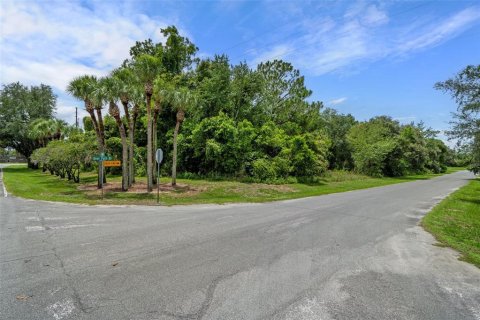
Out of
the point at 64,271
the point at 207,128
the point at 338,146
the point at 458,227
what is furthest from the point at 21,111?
the point at 458,227

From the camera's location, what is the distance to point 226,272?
202 inches

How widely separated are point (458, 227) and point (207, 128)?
21009 mm

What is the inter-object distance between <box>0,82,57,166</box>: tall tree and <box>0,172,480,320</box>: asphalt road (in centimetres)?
4529

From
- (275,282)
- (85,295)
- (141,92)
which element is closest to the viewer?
(85,295)

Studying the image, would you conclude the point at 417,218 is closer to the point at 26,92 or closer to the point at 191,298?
the point at 191,298

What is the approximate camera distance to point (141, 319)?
354 centimetres

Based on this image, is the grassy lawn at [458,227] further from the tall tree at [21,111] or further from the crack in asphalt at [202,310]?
the tall tree at [21,111]

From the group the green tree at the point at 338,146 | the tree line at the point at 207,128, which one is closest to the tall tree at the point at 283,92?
the tree line at the point at 207,128

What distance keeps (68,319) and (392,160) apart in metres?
49.0

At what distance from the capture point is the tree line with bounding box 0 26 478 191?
1953 cm

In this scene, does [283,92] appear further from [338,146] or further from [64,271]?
[64,271]

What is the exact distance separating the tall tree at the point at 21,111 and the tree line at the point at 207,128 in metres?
0.37

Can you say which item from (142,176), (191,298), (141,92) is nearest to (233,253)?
(191,298)

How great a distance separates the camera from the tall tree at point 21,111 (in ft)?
148
